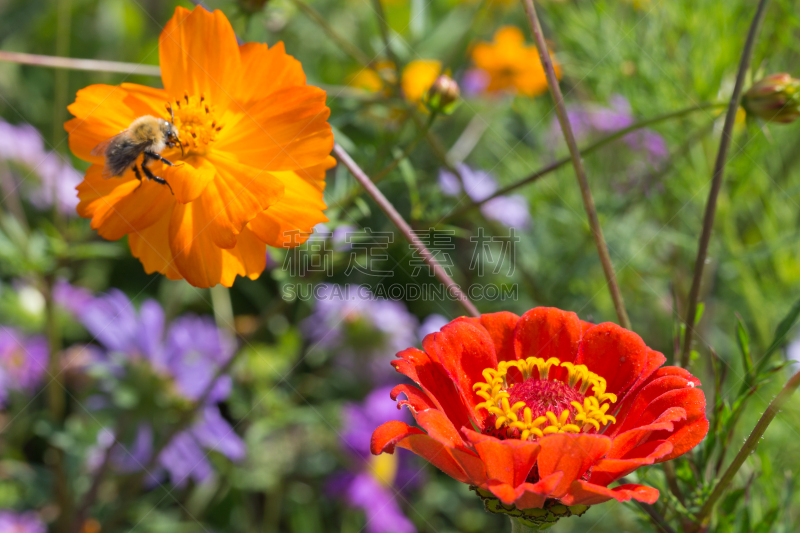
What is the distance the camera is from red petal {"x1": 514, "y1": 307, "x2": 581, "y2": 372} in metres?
0.43

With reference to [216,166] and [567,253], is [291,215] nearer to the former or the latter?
[216,166]

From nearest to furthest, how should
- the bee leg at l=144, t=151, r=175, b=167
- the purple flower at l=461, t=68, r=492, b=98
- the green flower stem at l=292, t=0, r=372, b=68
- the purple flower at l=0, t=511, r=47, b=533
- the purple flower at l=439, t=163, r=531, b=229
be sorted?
the bee leg at l=144, t=151, r=175, b=167, the green flower stem at l=292, t=0, r=372, b=68, the purple flower at l=0, t=511, r=47, b=533, the purple flower at l=439, t=163, r=531, b=229, the purple flower at l=461, t=68, r=492, b=98

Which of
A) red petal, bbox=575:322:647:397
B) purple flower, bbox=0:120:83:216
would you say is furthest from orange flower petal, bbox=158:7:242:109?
purple flower, bbox=0:120:83:216

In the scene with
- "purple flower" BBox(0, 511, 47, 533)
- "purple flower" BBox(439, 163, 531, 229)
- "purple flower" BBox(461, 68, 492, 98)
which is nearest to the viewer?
"purple flower" BBox(0, 511, 47, 533)

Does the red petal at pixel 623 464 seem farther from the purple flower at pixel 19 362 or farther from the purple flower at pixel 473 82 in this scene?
the purple flower at pixel 473 82

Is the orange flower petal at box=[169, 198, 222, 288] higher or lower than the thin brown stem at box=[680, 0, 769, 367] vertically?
lower

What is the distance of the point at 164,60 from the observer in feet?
1.69

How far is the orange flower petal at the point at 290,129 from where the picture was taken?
0.48m

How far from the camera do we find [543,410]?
408 mm

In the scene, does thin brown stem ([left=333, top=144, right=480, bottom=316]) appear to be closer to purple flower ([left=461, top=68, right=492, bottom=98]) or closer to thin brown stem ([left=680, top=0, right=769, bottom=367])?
thin brown stem ([left=680, top=0, right=769, bottom=367])

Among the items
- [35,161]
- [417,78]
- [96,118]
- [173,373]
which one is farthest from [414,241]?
[35,161]

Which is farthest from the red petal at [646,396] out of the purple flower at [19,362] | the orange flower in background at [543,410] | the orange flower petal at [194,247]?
the purple flower at [19,362]

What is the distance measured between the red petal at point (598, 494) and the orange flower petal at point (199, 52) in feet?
1.38

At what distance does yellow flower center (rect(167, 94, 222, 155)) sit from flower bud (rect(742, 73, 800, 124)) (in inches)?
19.2
